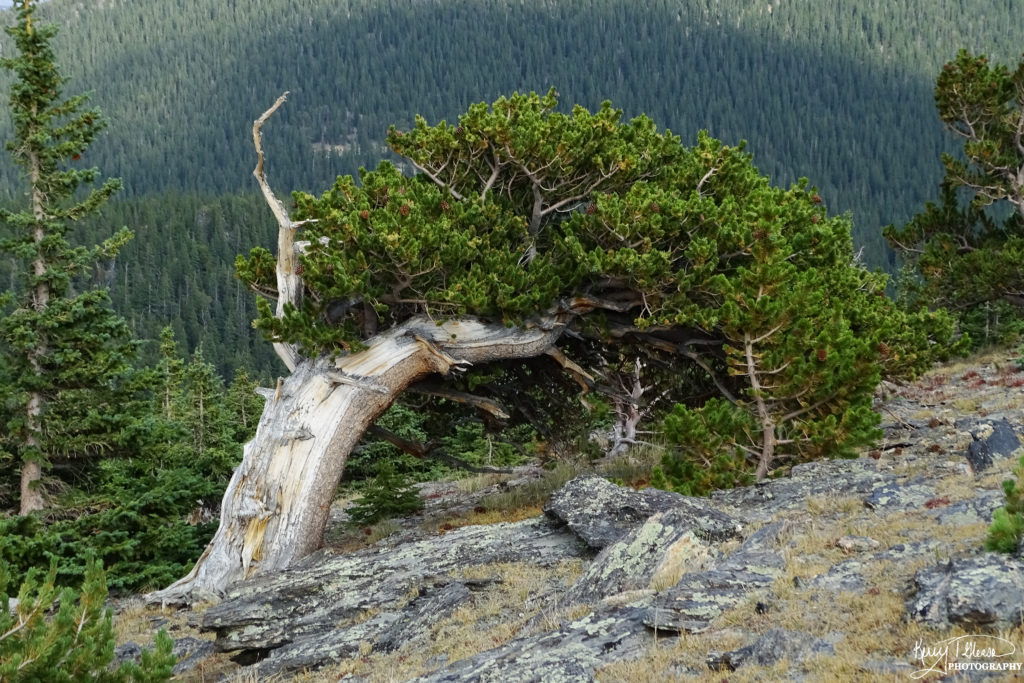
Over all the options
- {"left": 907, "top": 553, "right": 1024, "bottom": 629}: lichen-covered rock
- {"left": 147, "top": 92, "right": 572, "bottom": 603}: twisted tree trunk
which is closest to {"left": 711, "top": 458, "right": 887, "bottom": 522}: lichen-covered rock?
{"left": 907, "top": 553, "right": 1024, "bottom": 629}: lichen-covered rock

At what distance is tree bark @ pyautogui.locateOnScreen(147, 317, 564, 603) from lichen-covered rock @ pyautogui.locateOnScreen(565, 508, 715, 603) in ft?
18.6

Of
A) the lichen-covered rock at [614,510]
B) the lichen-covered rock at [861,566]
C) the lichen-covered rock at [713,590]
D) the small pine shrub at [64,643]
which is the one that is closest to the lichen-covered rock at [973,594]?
the lichen-covered rock at [861,566]

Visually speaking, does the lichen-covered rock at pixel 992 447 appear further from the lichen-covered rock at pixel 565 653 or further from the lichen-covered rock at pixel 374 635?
the lichen-covered rock at pixel 374 635

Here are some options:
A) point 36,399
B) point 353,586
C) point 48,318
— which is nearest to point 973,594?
point 353,586

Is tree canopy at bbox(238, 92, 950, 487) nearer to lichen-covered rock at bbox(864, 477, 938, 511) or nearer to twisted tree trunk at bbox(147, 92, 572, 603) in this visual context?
twisted tree trunk at bbox(147, 92, 572, 603)

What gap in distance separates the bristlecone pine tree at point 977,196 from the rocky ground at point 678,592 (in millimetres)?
10249

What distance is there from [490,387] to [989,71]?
17.0 metres

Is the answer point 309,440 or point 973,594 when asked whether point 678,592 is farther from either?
Answer: point 309,440

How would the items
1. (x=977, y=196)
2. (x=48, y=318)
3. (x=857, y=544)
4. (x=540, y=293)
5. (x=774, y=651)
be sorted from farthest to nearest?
(x=977, y=196) → (x=48, y=318) → (x=540, y=293) → (x=857, y=544) → (x=774, y=651)

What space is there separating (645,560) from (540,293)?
586cm

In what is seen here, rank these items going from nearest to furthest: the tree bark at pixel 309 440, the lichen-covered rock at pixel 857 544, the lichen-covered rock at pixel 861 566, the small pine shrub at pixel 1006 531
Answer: the small pine shrub at pixel 1006 531 < the lichen-covered rock at pixel 861 566 < the lichen-covered rock at pixel 857 544 < the tree bark at pixel 309 440

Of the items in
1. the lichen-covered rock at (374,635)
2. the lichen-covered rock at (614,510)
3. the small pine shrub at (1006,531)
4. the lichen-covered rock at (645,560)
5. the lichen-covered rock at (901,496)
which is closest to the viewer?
the small pine shrub at (1006,531)

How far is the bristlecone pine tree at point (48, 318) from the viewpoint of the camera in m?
16.4

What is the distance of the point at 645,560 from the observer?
8.23m
